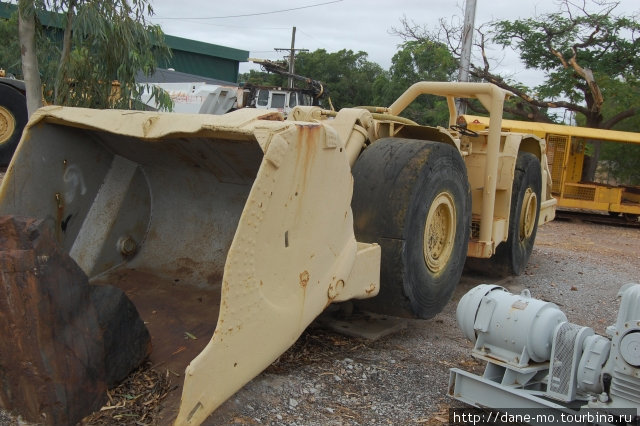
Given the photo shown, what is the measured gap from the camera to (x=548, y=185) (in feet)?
23.6

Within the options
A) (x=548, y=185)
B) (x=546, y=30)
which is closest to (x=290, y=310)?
(x=548, y=185)

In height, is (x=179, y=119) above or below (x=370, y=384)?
above

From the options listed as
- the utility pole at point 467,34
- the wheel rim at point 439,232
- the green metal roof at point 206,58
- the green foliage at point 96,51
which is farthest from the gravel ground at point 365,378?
the green metal roof at point 206,58

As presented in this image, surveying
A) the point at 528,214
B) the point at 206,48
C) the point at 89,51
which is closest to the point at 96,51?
the point at 89,51

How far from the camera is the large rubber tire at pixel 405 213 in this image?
12.1ft

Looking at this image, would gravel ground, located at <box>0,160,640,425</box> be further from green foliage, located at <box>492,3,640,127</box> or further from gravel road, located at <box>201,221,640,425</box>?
green foliage, located at <box>492,3,640,127</box>

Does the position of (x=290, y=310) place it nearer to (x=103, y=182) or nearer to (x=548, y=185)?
(x=103, y=182)

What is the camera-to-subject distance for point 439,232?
4242 millimetres

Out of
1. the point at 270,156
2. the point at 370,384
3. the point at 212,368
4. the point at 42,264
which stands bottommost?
the point at 370,384

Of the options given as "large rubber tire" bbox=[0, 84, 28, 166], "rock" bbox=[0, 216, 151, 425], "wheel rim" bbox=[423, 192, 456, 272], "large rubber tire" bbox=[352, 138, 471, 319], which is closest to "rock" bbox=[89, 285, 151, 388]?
"rock" bbox=[0, 216, 151, 425]

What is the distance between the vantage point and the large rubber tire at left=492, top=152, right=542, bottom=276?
5836 mm

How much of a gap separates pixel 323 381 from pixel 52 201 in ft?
5.68

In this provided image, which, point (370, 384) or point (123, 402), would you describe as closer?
point (123, 402)

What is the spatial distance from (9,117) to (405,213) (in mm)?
9409
